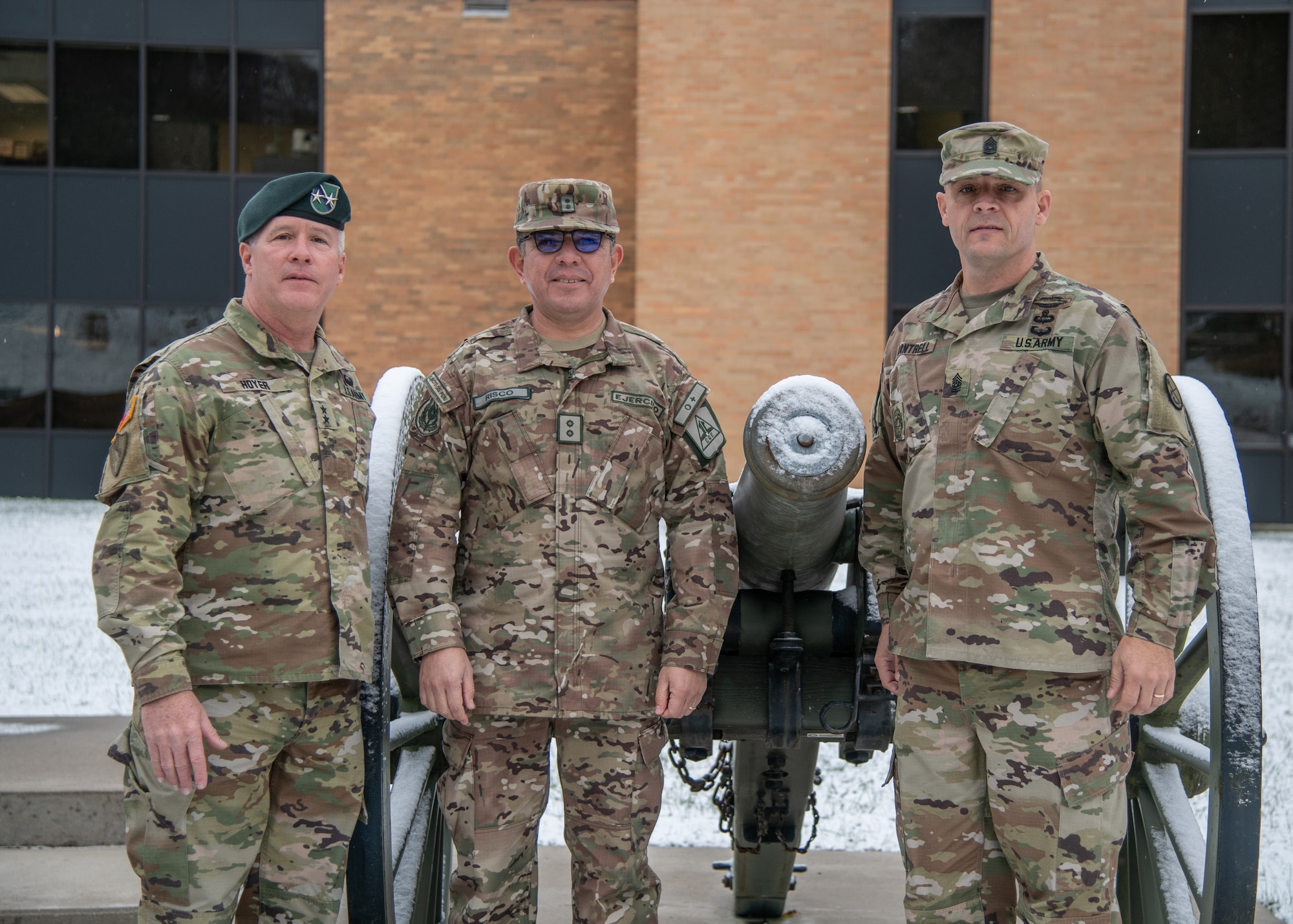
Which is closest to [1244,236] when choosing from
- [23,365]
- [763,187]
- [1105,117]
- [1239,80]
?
[1239,80]

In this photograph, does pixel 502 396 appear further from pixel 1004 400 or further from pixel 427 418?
pixel 1004 400

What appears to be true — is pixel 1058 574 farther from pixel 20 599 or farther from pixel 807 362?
pixel 807 362

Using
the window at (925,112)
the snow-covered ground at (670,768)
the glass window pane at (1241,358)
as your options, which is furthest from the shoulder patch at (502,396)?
the glass window pane at (1241,358)

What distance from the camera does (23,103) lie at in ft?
49.2

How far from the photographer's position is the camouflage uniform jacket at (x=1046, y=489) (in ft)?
7.54

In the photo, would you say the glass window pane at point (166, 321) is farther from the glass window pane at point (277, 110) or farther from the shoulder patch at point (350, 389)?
the shoulder patch at point (350, 389)

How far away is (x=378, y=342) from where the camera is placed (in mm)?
15070

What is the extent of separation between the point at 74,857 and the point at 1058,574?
311cm

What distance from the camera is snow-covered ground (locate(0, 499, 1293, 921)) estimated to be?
466cm

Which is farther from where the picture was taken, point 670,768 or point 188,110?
point 188,110

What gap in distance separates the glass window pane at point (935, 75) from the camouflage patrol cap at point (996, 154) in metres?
11.4

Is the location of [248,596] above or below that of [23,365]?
below

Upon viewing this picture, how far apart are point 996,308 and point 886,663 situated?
0.78m

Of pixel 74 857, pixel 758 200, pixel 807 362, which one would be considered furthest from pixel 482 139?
pixel 74 857
